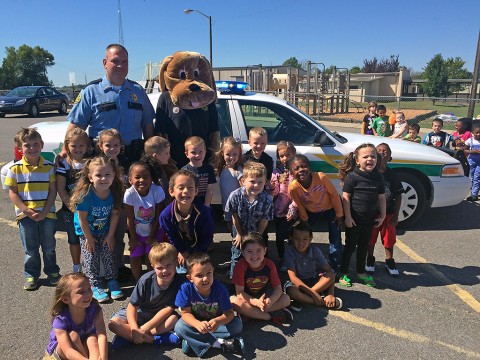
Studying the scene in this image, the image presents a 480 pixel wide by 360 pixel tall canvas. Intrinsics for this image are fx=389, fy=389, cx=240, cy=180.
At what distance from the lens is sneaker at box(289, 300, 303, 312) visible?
3.19 metres

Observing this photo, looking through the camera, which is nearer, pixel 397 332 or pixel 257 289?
pixel 397 332

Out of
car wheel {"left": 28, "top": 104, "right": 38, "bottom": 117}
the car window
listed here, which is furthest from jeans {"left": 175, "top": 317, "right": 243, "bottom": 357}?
car wheel {"left": 28, "top": 104, "right": 38, "bottom": 117}

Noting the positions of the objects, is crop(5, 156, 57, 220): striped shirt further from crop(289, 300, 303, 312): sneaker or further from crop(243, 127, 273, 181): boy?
crop(289, 300, 303, 312): sneaker

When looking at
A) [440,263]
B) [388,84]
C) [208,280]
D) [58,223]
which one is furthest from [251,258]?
[388,84]

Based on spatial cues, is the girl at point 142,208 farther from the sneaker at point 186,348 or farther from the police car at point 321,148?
the police car at point 321,148

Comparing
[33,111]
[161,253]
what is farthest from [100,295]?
[33,111]

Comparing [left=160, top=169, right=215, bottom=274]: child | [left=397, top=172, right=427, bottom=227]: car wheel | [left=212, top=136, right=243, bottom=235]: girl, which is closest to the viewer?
[left=160, top=169, right=215, bottom=274]: child

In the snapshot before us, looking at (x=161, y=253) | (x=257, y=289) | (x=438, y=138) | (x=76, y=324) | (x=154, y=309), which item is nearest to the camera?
(x=76, y=324)

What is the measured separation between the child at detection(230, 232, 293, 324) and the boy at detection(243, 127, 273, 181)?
3.22 ft

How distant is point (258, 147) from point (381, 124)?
506 centimetres

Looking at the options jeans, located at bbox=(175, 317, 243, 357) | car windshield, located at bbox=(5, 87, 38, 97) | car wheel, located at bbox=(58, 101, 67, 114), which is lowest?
jeans, located at bbox=(175, 317, 243, 357)

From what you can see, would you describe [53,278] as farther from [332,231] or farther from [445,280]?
[445,280]

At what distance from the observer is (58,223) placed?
16.8 feet

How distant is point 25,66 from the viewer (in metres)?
48.2
